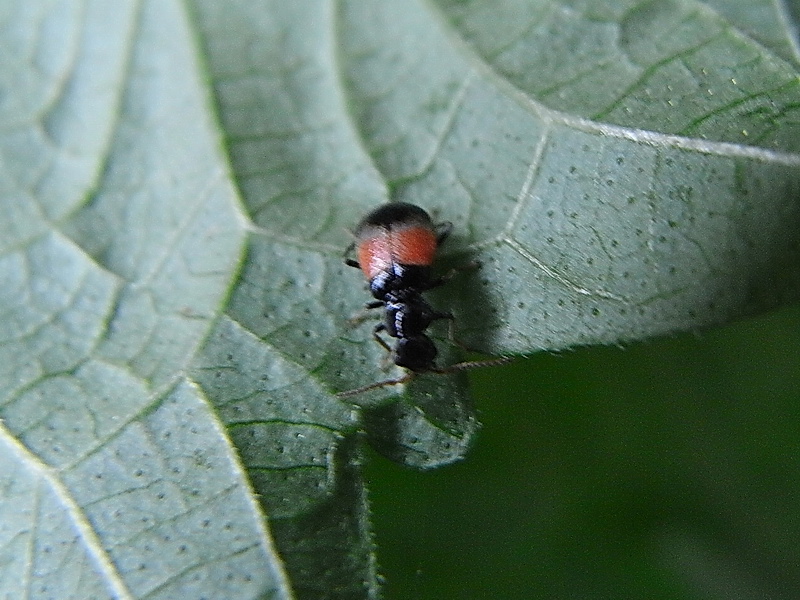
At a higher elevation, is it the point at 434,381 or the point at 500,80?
the point at 500,80

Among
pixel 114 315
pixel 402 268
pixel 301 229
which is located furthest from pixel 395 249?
pixel 114 315

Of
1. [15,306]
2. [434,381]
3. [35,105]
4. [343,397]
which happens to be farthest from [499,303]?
[35,105]

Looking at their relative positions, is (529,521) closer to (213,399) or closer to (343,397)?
(343,397)

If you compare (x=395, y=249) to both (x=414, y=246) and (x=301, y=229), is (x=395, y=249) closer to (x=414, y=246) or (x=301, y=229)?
(x=414, y=246)

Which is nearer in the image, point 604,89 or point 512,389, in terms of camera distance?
point 604,89

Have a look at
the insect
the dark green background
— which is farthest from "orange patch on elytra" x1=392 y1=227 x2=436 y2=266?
the dark green background

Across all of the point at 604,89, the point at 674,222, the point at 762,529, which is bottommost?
the point at 762,529

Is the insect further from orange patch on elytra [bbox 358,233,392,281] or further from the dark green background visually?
the dark green background
